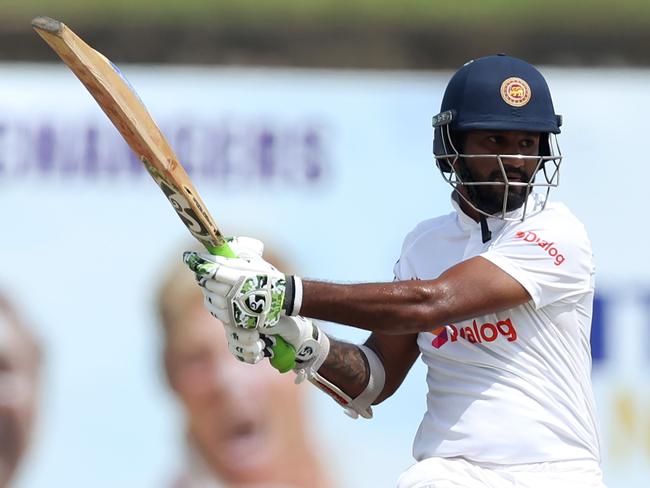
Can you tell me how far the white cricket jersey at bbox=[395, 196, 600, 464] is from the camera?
3357 millimetres

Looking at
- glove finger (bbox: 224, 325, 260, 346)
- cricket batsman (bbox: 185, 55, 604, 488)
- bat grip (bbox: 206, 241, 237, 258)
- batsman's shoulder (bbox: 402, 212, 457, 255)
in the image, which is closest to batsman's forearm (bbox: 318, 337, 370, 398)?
cricket batsman (bbox: 185, 55, 604, 488)

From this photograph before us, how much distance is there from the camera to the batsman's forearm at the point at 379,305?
3.28 meters

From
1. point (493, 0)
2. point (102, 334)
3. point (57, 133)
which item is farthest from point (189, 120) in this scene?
point (493, 0)

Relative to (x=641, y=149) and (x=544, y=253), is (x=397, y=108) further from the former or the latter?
(x=544, y=253)

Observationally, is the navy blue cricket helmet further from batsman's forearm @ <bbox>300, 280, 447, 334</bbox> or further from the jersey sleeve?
batsman's forearm @ <bbox>300, 280, 447, 334</bbox>

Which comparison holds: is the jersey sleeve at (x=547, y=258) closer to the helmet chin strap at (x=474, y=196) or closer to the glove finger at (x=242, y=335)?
the helmet chin strap at (x=474, y=196)

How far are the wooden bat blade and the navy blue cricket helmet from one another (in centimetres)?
69

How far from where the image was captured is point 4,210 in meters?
6.62

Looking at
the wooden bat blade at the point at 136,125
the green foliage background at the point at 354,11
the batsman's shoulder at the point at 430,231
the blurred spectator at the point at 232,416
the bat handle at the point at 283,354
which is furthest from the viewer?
the green foliage background at the point at 354,11

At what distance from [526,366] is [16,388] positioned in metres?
3.76

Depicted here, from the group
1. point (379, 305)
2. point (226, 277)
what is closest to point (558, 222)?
point (379, 305)

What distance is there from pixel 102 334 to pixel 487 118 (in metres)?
3.48

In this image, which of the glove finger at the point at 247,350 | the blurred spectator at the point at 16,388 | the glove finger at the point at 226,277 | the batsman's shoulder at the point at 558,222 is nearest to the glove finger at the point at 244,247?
the glove finger at the point at 226,277

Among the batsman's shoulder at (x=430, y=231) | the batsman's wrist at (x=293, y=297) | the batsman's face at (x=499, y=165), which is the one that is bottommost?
the batsman's wrist at (x=293, y=297)
